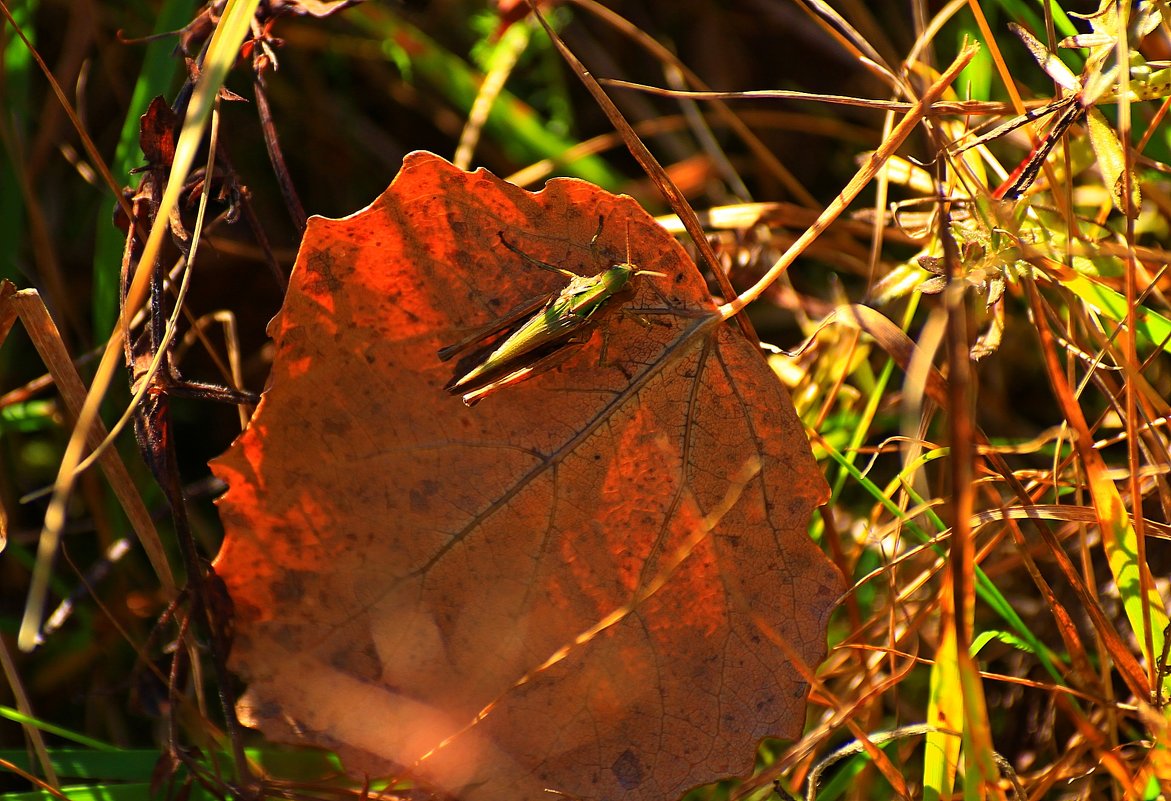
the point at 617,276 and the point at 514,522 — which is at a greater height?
the point at 617,276

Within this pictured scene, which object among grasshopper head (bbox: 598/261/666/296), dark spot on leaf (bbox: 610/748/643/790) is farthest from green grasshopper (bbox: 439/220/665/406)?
dark spot on leaf (bbox: 610/748/643/790)

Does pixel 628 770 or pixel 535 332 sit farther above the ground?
pixel 535 332

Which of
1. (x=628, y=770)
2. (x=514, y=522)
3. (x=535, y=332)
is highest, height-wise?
(x=535, y=332)

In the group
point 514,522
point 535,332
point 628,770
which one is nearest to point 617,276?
point 535,332

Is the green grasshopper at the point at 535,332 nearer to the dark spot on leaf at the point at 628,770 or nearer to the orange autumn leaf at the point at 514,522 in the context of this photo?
the orange autumn leaf at the point at 514,522

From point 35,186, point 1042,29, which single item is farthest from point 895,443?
point 35,186

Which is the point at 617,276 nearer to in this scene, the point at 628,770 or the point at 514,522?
the point at 514,522
